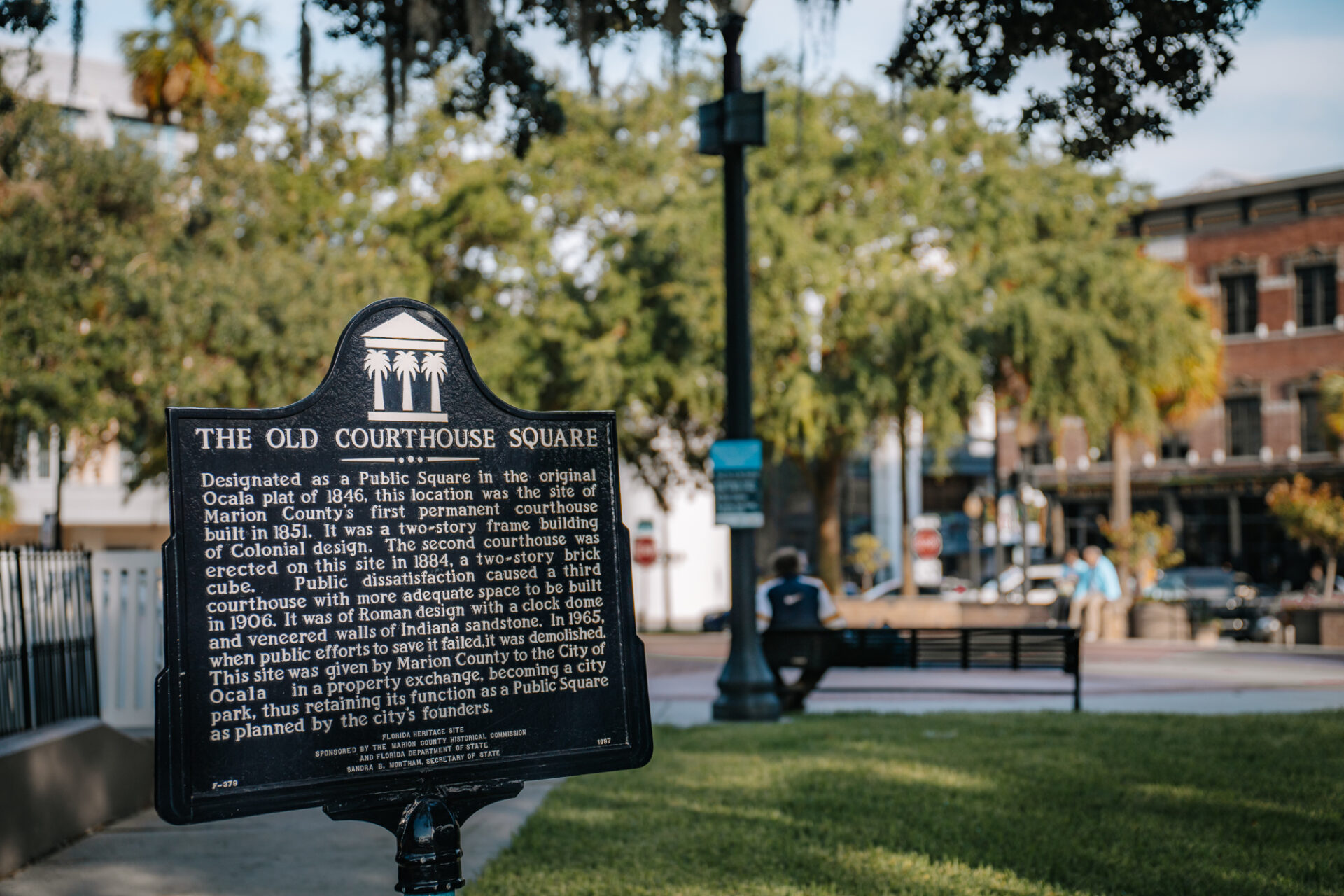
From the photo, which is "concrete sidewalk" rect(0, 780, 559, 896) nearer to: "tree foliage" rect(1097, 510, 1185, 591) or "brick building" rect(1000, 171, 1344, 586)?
"tree foliage" rect(1097, 510, 1185, 591)

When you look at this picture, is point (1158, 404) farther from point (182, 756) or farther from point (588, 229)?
point (182, 756)

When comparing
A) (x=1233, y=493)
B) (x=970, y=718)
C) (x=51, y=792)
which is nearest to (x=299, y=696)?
(x=51, y=792)

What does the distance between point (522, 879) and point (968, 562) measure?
66301mm

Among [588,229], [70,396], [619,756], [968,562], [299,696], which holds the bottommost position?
[968,562]

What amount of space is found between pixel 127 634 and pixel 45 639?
1856 millimetres

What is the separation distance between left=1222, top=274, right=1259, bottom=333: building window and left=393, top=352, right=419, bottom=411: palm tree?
158 ft

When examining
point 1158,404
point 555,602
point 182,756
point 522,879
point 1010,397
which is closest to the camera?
point 182,756

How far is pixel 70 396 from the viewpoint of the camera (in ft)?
77.6

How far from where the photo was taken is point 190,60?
34094 mm

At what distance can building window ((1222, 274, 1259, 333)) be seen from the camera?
47500 millimetres

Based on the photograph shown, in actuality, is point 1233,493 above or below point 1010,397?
below

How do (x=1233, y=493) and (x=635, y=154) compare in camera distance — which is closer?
(x=635, y=154)

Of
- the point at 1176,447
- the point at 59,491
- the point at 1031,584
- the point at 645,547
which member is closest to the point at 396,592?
the point at 59,491

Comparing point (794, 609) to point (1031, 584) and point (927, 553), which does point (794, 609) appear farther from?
point (1031, 584)
